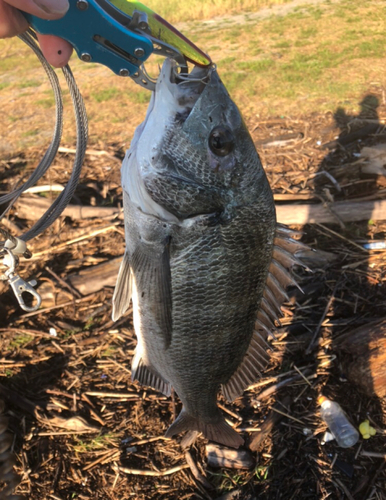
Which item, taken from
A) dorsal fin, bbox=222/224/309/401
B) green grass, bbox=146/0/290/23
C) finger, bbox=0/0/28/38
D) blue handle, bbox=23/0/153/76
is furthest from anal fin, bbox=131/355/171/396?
green grass, bbox=146/0/290/23

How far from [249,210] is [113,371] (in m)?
2.33

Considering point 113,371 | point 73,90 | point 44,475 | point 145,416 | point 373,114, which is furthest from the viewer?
point 373,114

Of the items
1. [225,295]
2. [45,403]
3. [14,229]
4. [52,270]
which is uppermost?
[225,295]

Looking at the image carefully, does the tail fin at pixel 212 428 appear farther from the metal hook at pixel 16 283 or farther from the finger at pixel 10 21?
the finger at pixel 10 21

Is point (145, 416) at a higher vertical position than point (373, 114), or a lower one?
lower

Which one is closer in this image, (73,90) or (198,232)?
(198,232)

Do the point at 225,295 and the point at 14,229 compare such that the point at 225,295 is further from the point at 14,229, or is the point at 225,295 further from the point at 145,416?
the point at 14,229

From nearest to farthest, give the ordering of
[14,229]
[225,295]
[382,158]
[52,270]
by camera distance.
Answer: [225,295] < [52,270] < [14,229] < [382,158]

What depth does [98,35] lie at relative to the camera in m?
1.49

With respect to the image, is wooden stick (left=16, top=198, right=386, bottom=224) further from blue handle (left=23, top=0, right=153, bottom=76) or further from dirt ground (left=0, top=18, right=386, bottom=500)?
blue handle (left=23, top=0, right=153, bottom=76)

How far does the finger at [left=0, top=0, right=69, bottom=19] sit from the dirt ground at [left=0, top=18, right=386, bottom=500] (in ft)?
7.20

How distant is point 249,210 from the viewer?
178 centimetres

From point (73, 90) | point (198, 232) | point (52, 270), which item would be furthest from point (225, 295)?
point (52, 270)

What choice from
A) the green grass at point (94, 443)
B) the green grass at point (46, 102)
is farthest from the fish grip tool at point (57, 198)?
the green grass at point (46, 102)
